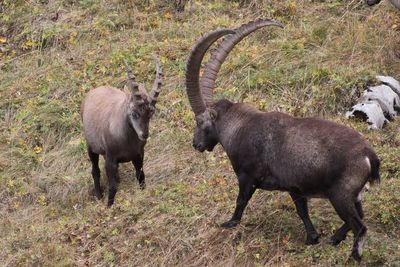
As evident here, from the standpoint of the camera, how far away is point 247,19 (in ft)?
44.2

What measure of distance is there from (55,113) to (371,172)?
6779mm

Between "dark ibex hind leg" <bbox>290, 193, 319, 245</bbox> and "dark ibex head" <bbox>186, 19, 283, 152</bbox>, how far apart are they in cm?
127

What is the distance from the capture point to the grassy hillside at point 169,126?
7977 mm

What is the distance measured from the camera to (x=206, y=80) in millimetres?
8125

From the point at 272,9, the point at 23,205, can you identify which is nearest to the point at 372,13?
the point at 272,9

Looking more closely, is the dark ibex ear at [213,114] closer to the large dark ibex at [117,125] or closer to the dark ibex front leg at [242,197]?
the dark ibex front leg at [242,197]

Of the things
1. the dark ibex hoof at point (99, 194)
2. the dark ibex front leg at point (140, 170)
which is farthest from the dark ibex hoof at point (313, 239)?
the dark ibex hoof at point (99, 194)

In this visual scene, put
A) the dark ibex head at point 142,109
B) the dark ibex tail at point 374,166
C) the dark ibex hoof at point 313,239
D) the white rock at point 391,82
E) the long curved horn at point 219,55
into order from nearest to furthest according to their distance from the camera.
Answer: the dark ibex tail at point 374,166, the dark ibex hoof at point 313,239, the long curved horn at point 219,55, the dark ibex head at point 142,109, the white rock at point 391,82

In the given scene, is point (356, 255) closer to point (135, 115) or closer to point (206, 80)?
point (206, 80)

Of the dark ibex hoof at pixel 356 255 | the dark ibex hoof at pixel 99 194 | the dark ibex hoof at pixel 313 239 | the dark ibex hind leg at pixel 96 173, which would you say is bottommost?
the dark ibex hoof at pixel 99 194

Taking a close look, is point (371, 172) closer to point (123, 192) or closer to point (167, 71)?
point (123, 192)

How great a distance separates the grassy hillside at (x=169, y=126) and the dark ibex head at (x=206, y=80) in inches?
35.9

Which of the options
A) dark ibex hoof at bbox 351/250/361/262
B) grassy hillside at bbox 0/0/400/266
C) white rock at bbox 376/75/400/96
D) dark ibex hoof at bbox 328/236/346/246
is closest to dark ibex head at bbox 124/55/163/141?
grassy hillside at bbox 0/0/400/266

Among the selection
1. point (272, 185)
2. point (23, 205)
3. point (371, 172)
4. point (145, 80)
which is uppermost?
point (371, 172)
